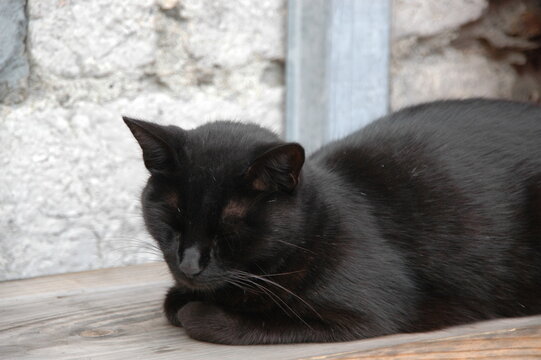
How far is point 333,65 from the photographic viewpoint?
7.78ft

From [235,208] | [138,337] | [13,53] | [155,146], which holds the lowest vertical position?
[138,337]

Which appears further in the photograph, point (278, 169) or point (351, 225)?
point (351, 225)

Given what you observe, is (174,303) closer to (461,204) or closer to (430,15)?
(461,204)

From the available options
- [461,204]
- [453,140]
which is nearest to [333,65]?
[453,140]

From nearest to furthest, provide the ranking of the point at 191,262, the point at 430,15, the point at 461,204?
1. the point at 191,262
2. the point at 461,204
3. the point at 430,15

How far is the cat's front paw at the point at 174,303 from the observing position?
5.54 feet

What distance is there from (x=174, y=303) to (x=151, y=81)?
0.71 m

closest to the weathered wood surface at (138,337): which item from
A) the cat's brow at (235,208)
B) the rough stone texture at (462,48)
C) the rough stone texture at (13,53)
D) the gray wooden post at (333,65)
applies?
the cat's brow at (235,208)

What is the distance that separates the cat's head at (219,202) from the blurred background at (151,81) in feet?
1.94

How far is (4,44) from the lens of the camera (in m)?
1.98

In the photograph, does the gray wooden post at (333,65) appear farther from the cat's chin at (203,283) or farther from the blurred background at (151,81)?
the cat's chin at (203,283)

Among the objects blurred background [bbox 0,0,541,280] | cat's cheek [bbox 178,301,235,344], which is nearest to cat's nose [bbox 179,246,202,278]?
cat's cheek [bbox 178,301,235,344]

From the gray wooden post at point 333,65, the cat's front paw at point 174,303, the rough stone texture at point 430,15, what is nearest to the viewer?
the cat's front paw at point 174,303

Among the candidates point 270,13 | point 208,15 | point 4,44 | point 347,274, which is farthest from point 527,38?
point 4,44
